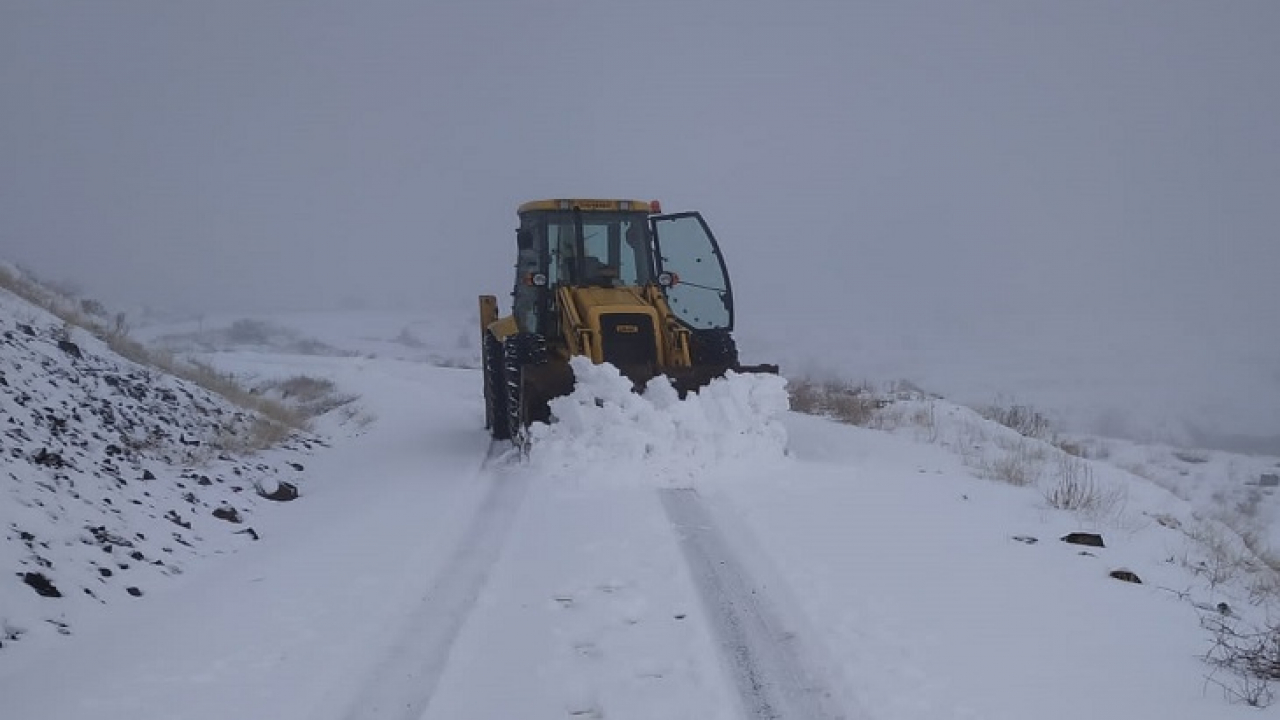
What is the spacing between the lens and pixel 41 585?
17.6 ft

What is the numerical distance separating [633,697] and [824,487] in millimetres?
5012

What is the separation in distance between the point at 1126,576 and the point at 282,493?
695cm

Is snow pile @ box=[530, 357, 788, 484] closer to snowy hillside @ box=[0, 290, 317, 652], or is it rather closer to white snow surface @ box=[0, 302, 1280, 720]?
white snow surface @ box=[0, 302, 1280, 720]

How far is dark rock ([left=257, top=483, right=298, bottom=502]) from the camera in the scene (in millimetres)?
8938

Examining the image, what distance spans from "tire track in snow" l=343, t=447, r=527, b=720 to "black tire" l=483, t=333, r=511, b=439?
477cm

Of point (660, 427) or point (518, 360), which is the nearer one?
point (660, 427)

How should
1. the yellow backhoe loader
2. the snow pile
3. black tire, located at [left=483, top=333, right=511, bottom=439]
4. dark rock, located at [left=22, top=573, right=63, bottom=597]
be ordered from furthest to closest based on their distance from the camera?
black tire, located at [left=483, top=333, right=511, bottom=439] < the yellow backhoe loader < the snow pile < dark rock, located at [left=22, top=573, right=63, bottom=597]

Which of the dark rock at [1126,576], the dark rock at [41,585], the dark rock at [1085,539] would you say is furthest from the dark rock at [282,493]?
the dark rock at [1126,576]

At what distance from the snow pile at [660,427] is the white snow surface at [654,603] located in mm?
33

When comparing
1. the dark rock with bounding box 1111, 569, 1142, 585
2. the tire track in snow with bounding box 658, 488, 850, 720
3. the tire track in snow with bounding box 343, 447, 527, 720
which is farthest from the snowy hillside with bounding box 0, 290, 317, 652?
the dark rock with bounding box 1111, 569, 1142, 585

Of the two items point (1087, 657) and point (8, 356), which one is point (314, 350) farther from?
point (1087, 657)

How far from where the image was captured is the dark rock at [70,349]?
32.8 ft

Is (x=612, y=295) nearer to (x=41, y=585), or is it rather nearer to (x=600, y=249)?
(x=600, y=249)

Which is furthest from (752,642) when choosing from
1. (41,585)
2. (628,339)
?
(628,339)
